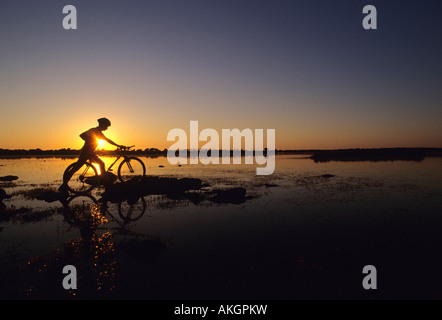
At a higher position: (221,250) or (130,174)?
(130,174)

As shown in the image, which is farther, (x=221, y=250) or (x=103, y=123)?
(x=103, y=123)

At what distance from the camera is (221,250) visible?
22.6ft

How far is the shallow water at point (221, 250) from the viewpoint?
196 inches

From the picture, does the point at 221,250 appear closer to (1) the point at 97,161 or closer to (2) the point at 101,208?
(2) the point at 101,208

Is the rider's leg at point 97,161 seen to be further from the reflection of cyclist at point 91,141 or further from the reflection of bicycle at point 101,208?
the reflection of bicycle at point 101,208

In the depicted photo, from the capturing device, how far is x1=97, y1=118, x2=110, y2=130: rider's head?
13.9 m

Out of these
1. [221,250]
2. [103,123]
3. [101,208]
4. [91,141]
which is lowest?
[221,250]

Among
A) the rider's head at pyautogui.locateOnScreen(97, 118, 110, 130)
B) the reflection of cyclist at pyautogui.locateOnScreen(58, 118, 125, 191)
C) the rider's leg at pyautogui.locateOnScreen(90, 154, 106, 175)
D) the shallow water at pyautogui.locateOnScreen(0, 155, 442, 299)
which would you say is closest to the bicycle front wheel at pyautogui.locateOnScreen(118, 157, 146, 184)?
the rider's leg at pyautogui.locateOnScreen(90, 154, 106, 175)

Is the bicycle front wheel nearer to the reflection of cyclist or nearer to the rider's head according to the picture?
the reflection of cyclist

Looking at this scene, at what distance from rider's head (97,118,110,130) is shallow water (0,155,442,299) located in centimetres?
460

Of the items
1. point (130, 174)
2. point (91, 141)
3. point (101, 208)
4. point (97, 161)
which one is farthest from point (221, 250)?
point (130, 174)

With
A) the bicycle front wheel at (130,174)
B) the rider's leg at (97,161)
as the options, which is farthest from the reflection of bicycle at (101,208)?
the bicycle front wheel at (130,174)

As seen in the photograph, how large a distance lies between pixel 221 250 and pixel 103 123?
10822mm
